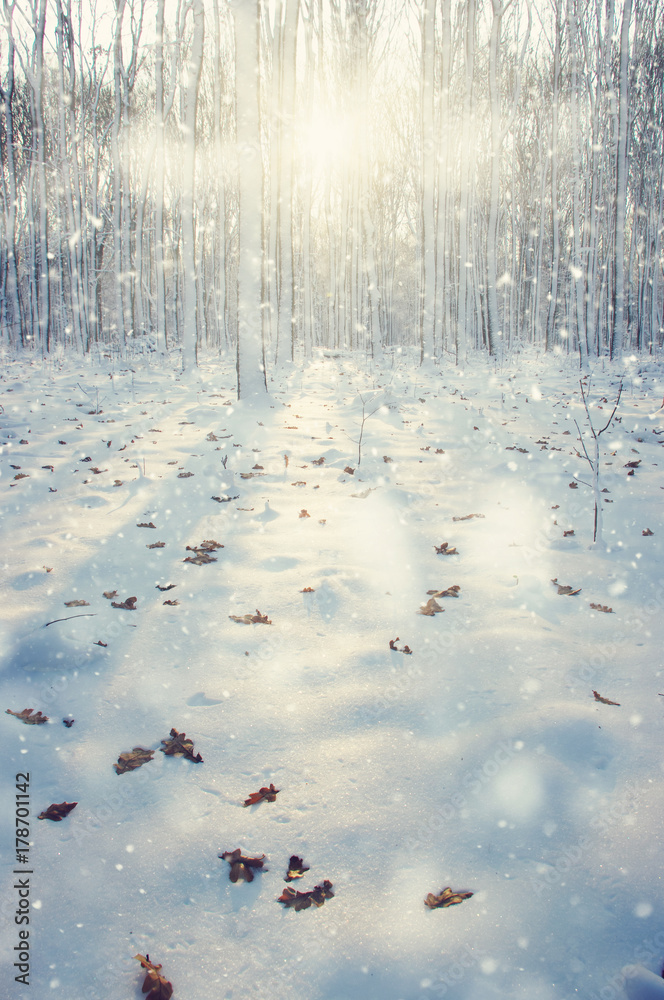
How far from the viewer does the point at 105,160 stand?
22.0 metres

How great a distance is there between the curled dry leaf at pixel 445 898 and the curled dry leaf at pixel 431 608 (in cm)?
153

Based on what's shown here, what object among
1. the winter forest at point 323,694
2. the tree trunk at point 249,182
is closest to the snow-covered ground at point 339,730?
the winter forest at point 323,694

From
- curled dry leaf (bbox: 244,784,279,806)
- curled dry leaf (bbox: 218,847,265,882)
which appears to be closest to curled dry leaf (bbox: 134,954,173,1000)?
curled dry leaf (bbox: 218,847,265,882)

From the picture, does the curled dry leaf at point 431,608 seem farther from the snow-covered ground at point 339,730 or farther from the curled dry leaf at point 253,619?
the curled dry leaf at point 253,619

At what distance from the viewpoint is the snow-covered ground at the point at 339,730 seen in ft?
4.55

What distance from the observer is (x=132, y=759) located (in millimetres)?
1958

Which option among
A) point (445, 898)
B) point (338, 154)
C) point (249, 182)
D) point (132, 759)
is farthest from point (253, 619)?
point (338, 154)

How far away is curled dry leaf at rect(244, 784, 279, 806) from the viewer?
1.82m

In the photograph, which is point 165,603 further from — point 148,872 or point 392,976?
point 392,976

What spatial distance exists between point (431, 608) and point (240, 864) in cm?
171

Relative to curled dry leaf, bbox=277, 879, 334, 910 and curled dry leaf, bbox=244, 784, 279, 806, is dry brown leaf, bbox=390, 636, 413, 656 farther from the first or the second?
curled dry leaf, bbox=277, 879, 334, 910

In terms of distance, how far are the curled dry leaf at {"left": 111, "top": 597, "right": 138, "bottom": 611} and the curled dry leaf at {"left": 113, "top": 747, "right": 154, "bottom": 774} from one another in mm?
1063

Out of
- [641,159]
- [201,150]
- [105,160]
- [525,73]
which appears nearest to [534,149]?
[525,73]

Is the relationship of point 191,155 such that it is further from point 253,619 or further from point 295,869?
point 295,869
